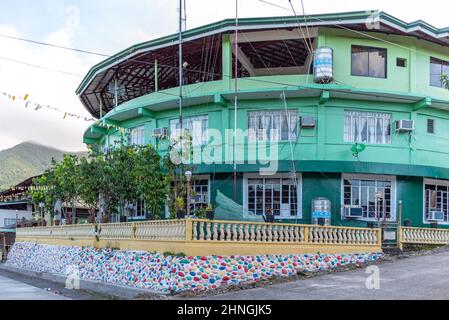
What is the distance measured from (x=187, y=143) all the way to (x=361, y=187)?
7.50 meters

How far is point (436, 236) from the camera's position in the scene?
20.7 metres

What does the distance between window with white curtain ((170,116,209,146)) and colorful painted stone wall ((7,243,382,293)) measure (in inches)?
252

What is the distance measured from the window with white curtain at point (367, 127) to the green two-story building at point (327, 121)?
0.04 meters

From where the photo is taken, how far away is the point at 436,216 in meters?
23.0

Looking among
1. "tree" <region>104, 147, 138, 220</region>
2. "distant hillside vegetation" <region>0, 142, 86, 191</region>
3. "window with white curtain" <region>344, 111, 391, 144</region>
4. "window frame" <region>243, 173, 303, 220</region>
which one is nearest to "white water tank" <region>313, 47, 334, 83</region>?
"window with white curtain" <region>344, 111, 391, 144</region>

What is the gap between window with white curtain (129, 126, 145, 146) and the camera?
26.1 metres

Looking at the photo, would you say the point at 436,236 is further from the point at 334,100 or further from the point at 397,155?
the point at 334,100

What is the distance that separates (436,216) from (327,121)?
20.2ft

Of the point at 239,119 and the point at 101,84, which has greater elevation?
the point at 101,84

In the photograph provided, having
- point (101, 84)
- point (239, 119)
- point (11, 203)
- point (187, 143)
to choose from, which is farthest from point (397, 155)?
point (11, 203)

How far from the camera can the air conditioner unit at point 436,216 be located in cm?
2300

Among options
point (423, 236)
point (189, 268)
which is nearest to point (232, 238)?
point (189, 268)

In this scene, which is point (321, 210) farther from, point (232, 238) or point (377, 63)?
point (232, 238)

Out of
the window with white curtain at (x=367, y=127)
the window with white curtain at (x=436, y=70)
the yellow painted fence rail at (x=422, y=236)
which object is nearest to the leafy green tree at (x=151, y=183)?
the window with white curtain at (x=367, y=127)
